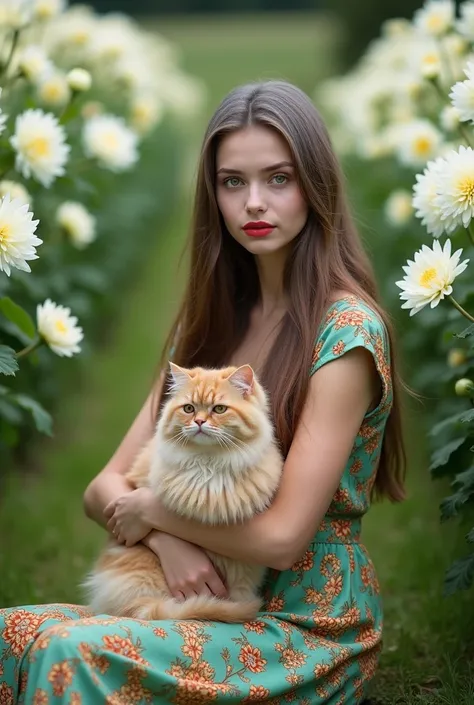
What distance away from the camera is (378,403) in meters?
2.62

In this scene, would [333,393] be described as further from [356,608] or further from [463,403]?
[463,403]

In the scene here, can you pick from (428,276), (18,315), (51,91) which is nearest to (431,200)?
(428,276)

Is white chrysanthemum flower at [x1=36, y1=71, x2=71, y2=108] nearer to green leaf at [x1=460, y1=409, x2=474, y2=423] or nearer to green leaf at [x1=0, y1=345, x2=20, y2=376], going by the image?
green leaf at [x1=0, y1=345, x2=20, y2=376]

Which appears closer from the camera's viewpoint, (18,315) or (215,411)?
(215,411)

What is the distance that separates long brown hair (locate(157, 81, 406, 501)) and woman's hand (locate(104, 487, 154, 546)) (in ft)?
1.26

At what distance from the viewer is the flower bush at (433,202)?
2590 millimetres

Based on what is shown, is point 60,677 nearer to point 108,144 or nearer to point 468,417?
point 468,417

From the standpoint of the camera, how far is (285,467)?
2.50 metres

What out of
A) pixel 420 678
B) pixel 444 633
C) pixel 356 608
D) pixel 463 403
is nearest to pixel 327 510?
pixel 356 608

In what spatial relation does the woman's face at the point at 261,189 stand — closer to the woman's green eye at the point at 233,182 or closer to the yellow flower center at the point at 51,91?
the woman's green eye at the point at 233,182

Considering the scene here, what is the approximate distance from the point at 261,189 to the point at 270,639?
3.69ft

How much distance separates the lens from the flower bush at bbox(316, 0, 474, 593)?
2590mm

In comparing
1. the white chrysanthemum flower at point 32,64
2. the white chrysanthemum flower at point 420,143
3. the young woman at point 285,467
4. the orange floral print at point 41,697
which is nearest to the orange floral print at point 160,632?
the young woman at point 285,467

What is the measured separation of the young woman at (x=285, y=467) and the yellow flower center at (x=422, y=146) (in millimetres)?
1557
